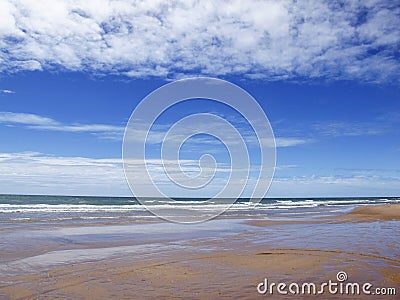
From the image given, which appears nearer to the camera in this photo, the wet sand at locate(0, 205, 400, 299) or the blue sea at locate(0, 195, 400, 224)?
the wet sand at locate(0, 205, 400, 299)

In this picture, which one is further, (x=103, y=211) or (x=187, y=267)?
(x=103, y=211)

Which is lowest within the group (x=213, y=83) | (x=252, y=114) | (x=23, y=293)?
(x=23, y=293)

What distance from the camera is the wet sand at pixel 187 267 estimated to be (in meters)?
6.59

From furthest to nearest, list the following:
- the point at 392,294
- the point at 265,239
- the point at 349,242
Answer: the point at 265,239
the point at 349,242
the point at 392,294

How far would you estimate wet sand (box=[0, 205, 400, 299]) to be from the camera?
6.59m

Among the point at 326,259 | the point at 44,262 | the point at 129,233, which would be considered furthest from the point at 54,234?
the point at 326,259

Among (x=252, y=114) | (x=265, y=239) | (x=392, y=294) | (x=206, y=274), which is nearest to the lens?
(x=392, y=294)

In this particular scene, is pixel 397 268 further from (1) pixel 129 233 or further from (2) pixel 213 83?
(1) pixel 129 233

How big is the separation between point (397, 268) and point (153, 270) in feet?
17.9

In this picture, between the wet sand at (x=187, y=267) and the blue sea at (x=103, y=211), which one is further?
the blue sea at (x=103, y=211)

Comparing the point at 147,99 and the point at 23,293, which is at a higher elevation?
the point at 147,99

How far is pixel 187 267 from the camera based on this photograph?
858cm

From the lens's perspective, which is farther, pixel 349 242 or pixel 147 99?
pixel 349 242

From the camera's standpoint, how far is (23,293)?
6430mm
